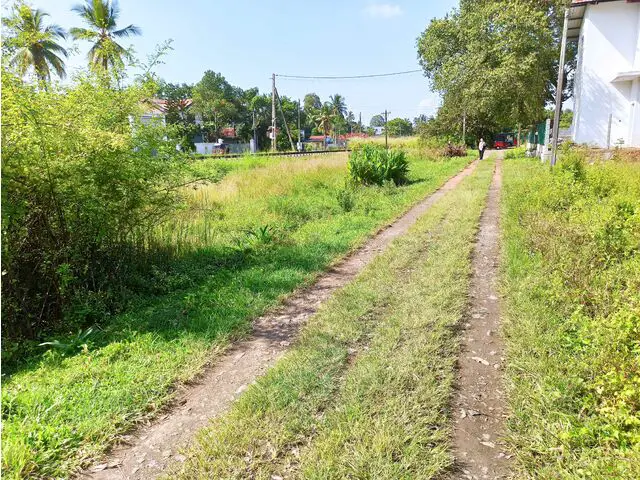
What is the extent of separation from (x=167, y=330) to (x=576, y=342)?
3824mm

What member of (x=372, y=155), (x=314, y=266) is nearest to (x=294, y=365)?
(x=314, y=266)

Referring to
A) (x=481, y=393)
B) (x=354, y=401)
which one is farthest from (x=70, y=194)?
(x=481, y=393)

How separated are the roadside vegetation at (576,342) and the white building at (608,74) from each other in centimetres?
1622

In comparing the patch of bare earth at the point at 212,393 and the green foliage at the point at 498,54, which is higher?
the green foliage at the point at 498,54

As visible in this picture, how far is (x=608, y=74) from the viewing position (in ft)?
64.3

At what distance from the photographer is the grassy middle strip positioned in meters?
2.45

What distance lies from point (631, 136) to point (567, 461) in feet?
68.2

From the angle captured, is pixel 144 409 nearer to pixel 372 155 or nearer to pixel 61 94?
pixel 61 94

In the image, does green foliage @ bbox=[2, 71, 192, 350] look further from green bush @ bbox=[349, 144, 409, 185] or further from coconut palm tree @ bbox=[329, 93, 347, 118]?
coconut palm tree @ bbox=[329, 93, 347, 118]

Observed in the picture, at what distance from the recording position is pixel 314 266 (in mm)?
6293

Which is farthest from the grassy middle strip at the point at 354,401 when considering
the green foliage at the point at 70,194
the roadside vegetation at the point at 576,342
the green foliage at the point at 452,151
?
the green foliage at the point at 452,151

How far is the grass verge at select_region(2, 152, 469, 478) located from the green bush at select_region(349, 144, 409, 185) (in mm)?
4018

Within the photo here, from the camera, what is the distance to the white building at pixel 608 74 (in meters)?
18.7

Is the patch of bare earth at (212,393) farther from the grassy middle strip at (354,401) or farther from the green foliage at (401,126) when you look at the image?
the green foliage at (401,126)
